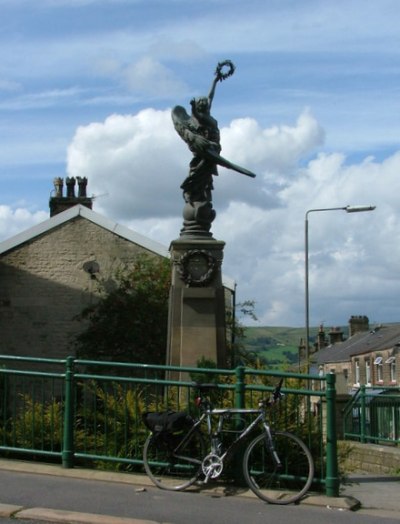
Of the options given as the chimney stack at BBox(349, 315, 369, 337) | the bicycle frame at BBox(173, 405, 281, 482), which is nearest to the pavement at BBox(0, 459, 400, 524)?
the bicycle frame at BBox(173, 405, 281, 482)

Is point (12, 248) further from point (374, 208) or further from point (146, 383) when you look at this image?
point (146, 383)

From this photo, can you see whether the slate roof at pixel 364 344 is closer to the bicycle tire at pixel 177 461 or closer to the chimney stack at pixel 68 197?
the chimney stack at pixel 68 197

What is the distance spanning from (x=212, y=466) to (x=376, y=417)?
7.74 metres

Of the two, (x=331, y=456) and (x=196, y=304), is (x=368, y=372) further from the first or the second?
(x=331, y=456)

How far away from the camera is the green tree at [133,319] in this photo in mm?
24516

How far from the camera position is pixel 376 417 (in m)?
15.5

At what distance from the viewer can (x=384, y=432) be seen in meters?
15.2

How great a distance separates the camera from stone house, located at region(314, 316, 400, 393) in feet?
159

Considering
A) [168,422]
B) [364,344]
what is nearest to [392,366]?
[364,344]

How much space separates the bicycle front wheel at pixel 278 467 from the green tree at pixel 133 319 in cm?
1546

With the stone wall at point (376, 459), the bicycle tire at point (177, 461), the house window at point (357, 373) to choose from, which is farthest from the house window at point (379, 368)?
the bicycle tire at point (177, 461)

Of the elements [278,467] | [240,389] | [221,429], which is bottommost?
[278,467]

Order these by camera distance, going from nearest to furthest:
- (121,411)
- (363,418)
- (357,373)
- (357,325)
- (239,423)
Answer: (239,423) < (121,411) < (363,418) < (357,373) < (357,325)

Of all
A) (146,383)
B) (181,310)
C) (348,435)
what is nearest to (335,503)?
(146,383)
